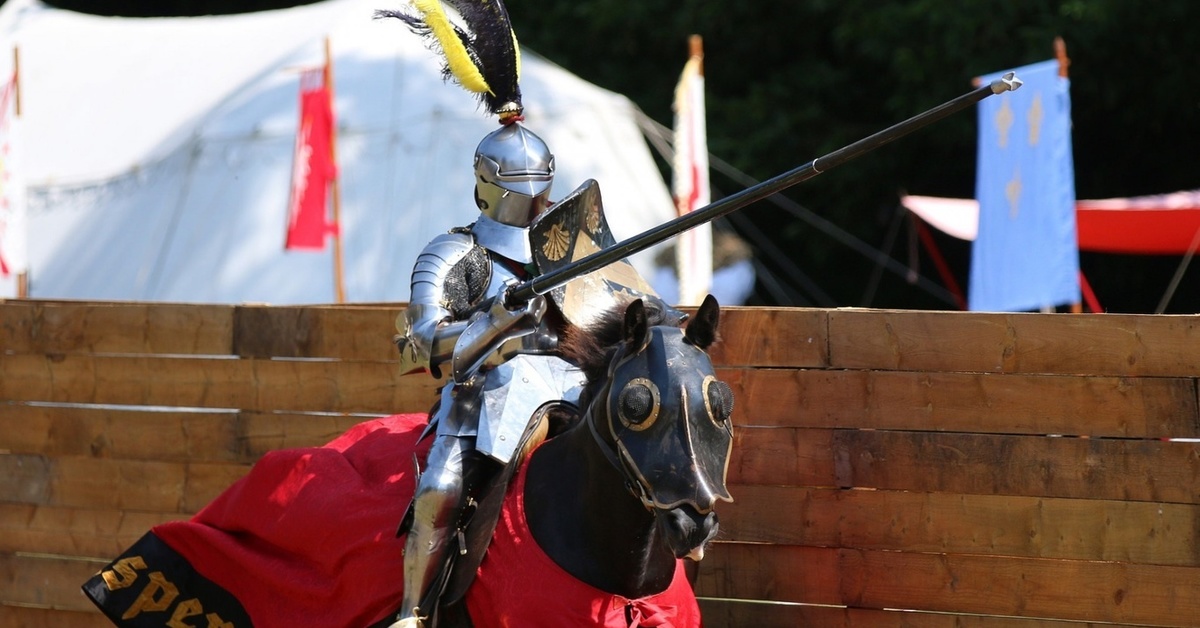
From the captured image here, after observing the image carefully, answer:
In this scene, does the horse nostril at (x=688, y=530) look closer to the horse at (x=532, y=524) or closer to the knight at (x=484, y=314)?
the horse at (x=532, y=524)

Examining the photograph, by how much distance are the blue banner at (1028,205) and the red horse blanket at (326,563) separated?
3.93 metres

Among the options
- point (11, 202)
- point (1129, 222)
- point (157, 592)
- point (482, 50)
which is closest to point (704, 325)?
point (482, 50)

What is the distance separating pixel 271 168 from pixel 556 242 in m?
8.46

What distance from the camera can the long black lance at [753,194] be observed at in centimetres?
316

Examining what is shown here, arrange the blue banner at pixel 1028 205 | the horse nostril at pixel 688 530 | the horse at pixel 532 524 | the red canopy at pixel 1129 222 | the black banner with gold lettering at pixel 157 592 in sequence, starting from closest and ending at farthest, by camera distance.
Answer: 1. the horse nostril at pixel 688 530
2. the horse at pixel 532 524
3. the black banner with gold lettering at pixel 157 592
4. the blue banner at pixel 1028 205
5. the red canopy at pixel 1129 222

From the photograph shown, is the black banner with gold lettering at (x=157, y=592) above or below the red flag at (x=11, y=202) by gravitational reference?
below

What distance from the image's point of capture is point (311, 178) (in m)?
9.56

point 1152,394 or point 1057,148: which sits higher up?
point 1057,148

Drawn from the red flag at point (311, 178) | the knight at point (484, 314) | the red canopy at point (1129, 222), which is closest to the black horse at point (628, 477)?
the knight at point (484, 314)

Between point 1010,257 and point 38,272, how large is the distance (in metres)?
8.87

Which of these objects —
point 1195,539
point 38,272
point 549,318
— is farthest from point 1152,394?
point 38,272

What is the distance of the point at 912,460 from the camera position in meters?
4.53

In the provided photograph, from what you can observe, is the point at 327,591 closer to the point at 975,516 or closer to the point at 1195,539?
the point at 975,516

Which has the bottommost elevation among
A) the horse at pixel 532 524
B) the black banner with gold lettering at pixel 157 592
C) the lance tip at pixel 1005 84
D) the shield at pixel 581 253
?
the black banner with gold lettering at pixel 157 592
